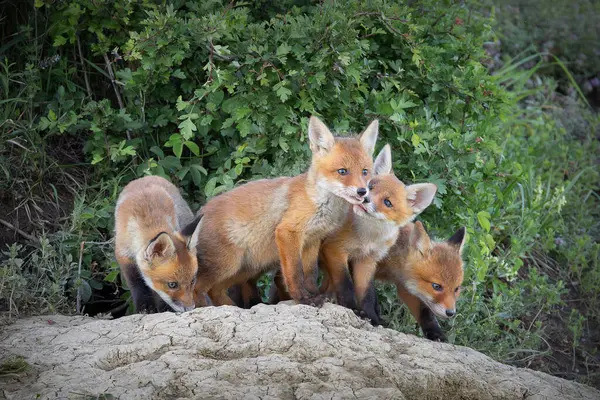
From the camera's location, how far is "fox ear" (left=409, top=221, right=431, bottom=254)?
577cm

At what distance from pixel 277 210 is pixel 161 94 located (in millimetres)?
1814

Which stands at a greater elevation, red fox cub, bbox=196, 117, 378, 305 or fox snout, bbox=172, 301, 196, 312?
red fox cub, bbox=196, 117, 378, 305

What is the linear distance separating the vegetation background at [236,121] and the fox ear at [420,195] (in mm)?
751

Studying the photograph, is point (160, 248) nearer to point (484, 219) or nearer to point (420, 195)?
point (420, 195)

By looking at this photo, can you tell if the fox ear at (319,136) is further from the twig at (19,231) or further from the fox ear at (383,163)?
the twig at (19,231)

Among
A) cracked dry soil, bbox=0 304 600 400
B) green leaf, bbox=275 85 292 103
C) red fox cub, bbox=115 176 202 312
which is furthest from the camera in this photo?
green leaf, bbox=275 85 292 103

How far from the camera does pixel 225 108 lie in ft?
21.1

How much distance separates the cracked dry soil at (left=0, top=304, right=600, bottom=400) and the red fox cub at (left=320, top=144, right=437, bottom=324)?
1.43 feet

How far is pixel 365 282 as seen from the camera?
18.4ft

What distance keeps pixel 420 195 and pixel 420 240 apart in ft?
1.04

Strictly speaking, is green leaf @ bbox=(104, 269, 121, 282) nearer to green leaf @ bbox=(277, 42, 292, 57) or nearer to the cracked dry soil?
the cracked dry soil

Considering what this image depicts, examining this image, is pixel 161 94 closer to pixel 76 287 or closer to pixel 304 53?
pixel 304 53

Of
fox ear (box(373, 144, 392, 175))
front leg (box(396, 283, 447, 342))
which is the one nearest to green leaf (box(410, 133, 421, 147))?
fox ear (box(373, 144, 392, 175))

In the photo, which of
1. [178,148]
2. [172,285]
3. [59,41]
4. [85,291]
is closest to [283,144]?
[178,148]
